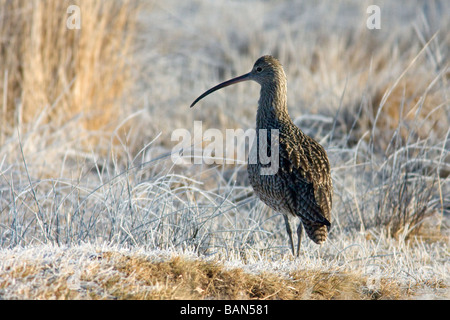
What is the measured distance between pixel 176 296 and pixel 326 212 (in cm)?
129

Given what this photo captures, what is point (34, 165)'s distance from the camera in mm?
5652

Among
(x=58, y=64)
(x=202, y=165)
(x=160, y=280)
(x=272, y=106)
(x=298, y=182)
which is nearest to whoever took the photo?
(x=160, y=280)

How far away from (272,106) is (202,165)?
106 cm

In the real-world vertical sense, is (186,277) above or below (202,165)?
below

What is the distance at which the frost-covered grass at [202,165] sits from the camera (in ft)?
11.4

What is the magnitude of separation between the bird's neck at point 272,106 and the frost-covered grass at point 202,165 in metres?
0.56

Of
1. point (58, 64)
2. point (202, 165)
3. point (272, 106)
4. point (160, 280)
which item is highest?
point (58, 64)

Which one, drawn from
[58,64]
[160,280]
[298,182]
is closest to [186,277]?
[160,280]

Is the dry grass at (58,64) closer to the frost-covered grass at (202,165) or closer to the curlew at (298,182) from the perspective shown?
the frost-covered grass at (202,165)

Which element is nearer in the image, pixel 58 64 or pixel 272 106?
pixel 272 106

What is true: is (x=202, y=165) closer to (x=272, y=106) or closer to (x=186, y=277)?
(x=272, y=106)

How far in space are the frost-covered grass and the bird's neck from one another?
0.56 metres

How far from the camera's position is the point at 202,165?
5.56 meters

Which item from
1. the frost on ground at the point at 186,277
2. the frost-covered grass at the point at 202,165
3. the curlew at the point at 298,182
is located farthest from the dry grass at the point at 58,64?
the frost on ground at the point at 186,277
